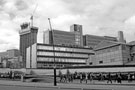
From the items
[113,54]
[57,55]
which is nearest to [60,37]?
[57,55]

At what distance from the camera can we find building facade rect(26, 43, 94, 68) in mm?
117250

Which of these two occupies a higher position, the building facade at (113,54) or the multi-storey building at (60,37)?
the multi-storey building at (60,37)

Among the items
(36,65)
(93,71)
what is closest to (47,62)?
(36,65)

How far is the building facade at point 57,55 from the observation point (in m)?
117

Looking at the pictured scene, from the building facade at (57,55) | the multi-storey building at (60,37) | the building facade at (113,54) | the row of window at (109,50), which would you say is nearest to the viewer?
the building facade at (113,54)

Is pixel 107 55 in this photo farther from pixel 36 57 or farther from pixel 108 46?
pixel 36 57

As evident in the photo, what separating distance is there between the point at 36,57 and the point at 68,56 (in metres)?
20.4

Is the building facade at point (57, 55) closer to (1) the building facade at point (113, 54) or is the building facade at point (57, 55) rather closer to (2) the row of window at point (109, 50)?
(1) the building facade at point (113, 54)

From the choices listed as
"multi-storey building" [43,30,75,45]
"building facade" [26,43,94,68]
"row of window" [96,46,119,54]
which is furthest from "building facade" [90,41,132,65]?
"multi-storey building" [43,30,75,45]

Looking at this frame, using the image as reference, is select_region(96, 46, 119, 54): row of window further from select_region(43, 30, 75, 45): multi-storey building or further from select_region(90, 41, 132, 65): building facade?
select_region(43, 30, 75, 45): multi-storey building

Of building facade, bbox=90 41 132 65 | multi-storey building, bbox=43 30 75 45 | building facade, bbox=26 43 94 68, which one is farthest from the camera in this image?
multi-storey building, bbox=43 30 75 45

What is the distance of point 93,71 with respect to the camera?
56.6 metres

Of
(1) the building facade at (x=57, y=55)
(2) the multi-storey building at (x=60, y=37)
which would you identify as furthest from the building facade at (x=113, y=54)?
(2) the multi-storey building at (x=60, y=37)

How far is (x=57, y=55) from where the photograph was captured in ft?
401
